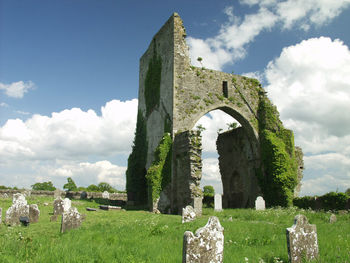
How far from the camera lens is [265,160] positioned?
2183cm

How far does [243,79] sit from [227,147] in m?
6.33

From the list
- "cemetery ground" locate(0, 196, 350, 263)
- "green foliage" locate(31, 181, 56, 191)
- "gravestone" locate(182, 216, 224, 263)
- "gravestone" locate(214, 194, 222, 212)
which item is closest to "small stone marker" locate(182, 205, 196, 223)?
"cemetery ground" locate(0, 196, 350, 263)

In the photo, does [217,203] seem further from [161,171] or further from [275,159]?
[275,159]

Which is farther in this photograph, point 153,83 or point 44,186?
point 44,186

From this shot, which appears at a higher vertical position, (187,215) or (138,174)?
(138,174)

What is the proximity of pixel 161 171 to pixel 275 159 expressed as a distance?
8.04m

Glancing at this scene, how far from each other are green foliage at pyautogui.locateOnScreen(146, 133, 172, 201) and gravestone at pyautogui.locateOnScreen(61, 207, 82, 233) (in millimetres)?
9797

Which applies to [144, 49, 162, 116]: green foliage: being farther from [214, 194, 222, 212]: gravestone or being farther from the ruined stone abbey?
[214, 194, 222, 212]: gravestone

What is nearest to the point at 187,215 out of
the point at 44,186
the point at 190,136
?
the point at 190,136

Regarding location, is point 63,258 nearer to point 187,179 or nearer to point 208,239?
point 208,239

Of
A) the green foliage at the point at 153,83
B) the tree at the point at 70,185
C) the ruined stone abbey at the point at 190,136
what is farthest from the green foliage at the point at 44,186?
the green foliage at the point at 153,83

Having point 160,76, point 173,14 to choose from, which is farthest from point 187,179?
point 173,14

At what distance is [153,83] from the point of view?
77.7 feet

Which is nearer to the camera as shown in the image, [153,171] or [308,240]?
[308,240]
